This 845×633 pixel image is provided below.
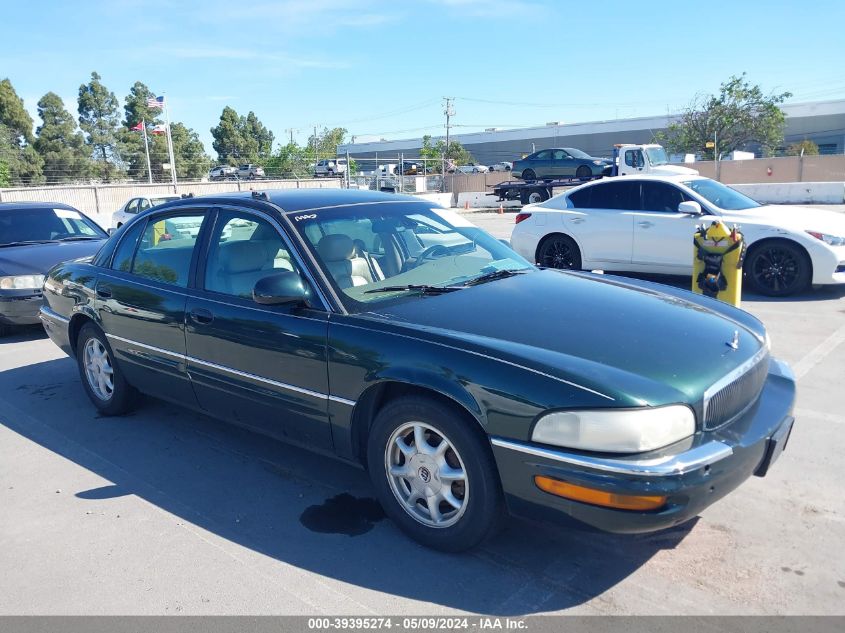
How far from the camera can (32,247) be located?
862cm

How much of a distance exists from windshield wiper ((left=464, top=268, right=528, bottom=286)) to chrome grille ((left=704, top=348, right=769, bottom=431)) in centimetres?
145

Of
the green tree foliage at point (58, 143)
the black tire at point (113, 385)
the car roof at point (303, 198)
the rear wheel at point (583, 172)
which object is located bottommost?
the black tire at point (113, 385)

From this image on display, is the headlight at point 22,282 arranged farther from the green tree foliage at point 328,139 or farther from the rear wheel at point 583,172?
the green tree foliage at point 328,139

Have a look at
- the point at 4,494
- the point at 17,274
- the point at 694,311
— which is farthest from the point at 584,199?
the point at 4,494

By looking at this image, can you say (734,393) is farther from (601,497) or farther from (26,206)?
(26,206)

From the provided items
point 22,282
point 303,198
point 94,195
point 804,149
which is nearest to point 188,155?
point 94,195

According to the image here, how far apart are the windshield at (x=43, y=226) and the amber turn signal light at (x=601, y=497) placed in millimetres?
8337

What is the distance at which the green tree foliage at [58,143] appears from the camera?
150 ft

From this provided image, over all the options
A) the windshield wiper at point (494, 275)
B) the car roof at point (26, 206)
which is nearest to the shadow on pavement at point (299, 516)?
the windshield wiper at point (494, 275)

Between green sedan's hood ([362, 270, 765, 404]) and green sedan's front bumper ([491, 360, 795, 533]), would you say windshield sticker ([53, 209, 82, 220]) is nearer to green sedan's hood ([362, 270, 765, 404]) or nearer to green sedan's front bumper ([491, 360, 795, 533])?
green sedan's hood ([362, 270, 765, 404])

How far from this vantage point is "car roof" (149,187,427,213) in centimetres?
423

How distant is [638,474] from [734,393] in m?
0.76

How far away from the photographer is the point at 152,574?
3.21 meters

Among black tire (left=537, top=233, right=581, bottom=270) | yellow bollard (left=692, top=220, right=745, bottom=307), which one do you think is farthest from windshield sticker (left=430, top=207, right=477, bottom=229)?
black tire (left=537, top=233, right=581, bottom=270)
